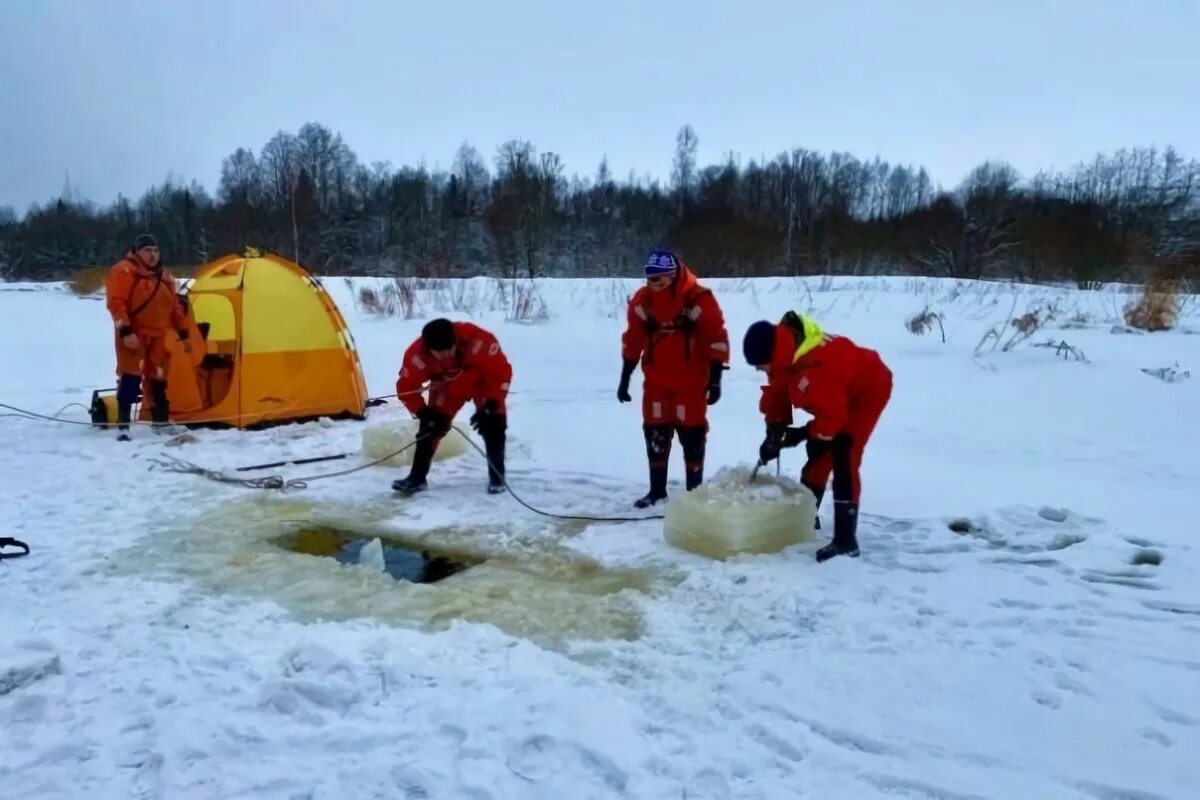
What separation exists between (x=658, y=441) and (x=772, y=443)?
1.00 m

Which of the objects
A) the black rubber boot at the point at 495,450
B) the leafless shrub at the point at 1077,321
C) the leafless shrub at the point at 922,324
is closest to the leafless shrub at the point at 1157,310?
the leafless shrub at the point at 1077,321

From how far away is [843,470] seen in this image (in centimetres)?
439

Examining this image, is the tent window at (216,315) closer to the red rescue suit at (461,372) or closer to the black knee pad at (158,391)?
the black knee pad at (158,391)

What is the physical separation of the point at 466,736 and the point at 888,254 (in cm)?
2780

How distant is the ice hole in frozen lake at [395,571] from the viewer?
3742 mm

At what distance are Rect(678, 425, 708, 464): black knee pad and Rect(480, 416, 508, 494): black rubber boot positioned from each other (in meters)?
1.28

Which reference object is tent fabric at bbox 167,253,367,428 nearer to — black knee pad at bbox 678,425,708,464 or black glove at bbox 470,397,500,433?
black glove at bbox 470,397,500,433

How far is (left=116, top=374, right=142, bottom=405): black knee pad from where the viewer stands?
24.0ft

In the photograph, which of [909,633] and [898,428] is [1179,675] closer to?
[909,633]

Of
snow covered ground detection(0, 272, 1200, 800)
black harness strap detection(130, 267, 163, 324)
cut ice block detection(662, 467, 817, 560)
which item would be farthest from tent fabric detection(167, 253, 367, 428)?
cut ice block detection(662, 467, 817, 560)

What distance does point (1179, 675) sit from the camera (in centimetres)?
313

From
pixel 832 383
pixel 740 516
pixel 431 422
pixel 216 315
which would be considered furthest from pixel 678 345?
pixel 216 315

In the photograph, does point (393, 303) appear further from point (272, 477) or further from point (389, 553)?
point (389, 553)

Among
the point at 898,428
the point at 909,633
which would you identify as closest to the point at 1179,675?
the point at 909,633
